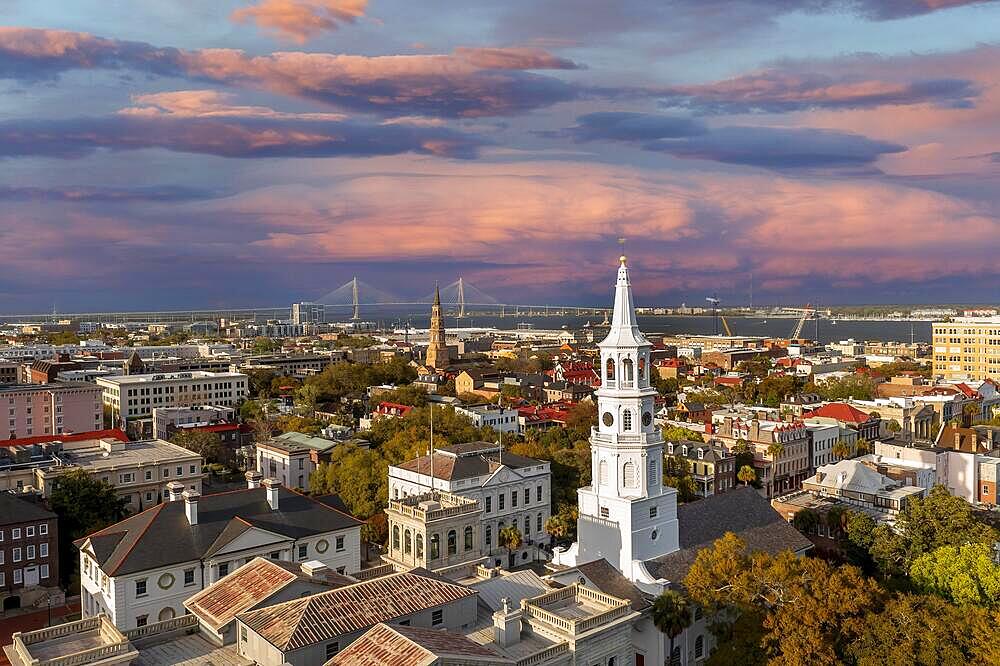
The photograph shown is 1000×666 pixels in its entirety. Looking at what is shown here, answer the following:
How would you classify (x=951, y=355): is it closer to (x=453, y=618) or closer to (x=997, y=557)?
(x=997, y=557)

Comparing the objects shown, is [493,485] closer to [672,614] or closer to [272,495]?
[272,495]

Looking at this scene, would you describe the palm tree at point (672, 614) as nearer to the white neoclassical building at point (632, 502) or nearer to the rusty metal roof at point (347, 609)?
the white neoclassical building at point (632, 502)

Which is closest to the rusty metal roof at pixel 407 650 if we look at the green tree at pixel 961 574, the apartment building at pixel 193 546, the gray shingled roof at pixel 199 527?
the apartment building at pixel 193 546

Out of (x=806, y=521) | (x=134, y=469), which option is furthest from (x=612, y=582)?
(x=134, y=469)

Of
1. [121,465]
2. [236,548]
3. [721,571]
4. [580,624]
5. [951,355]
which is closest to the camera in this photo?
[580,624]

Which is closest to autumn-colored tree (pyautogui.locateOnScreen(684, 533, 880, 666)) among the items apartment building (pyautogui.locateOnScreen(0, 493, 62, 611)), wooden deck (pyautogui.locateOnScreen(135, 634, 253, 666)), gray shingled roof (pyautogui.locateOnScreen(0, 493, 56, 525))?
wooden deck (pyautogui.locateOnScreen(135, 634, 253, 666))

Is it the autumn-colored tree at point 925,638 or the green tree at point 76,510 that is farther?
the green tree at point 76,510

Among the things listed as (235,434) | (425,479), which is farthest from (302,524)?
(235,434)

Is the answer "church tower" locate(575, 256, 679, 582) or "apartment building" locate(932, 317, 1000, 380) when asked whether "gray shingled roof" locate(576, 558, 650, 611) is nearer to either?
"church tower" locate(575, 256, 679, 582)
